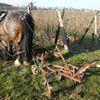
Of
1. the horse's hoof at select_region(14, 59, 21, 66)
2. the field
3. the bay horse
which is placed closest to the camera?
A: the field

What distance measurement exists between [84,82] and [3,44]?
A: 3.07 metres

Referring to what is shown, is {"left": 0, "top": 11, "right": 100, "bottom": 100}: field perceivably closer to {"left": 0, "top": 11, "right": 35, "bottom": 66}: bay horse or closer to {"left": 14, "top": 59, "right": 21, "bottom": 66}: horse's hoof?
{"left": 14, "top": 59, "right": 21, "bottom": 66}: horse's hoof

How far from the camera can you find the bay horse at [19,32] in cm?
926

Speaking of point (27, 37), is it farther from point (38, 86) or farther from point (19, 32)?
point (38, 86)

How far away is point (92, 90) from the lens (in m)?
8.08

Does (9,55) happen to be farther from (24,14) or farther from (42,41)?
(42,41)

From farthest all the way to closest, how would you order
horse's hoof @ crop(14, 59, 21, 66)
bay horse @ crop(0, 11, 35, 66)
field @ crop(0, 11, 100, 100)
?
horse's hoof @ crop(14, 59, 21, 66) < bay horse @ crop(0, 11, 35, 66) < field @ crop(0, 11, 100, 100)

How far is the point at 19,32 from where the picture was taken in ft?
30.4

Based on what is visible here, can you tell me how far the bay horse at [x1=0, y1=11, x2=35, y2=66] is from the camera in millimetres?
9258

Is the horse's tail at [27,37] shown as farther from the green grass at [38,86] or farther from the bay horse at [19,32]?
the green grass at [38,86]

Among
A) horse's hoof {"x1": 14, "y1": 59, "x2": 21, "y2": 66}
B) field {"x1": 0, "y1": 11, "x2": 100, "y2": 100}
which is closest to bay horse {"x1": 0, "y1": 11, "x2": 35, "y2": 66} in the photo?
horse's hoof {"x1": 14, "y1": 59, "x2": 21, "y2": 66}

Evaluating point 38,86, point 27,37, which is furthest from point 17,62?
point 38,86

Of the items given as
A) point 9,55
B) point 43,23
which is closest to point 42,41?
point 43,23

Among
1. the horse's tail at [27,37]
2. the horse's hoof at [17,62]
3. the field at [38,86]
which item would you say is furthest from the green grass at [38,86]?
the horse's tail at [27,37]
